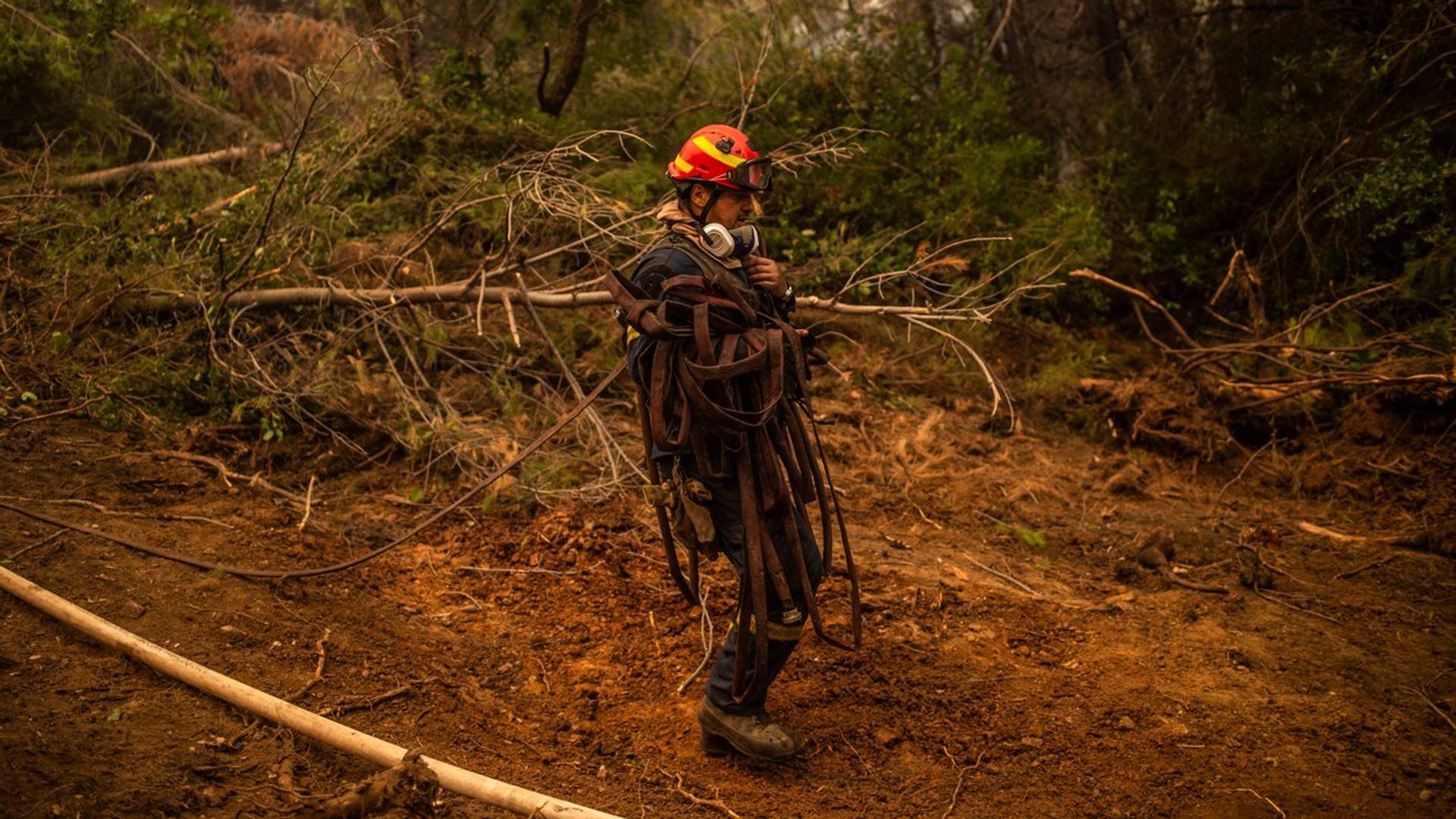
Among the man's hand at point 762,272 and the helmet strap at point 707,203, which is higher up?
the helmet strap at point 707,203

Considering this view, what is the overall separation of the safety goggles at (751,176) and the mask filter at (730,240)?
0.15 meters

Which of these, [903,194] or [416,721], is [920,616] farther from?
[903,194]

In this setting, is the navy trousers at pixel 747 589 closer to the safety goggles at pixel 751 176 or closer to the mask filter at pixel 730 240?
the mask filter at pixel 730 240

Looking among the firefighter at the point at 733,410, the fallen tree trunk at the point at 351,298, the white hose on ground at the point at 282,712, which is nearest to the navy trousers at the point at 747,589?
the firefighter at the point at 733,410

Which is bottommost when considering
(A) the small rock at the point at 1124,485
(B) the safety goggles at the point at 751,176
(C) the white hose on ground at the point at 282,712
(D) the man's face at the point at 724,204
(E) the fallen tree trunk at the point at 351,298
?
(A) the small rock at the point at 1124,485

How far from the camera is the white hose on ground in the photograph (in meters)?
3.24

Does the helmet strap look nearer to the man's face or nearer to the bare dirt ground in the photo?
the man's face

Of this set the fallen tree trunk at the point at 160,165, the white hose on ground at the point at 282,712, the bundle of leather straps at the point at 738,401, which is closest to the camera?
the white hose on ground at the point at 282,712

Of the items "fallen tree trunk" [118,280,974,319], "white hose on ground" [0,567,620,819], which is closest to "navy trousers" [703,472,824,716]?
"white hose on ground" [0,567,620,819]

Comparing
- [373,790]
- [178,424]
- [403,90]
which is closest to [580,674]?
[373,790]

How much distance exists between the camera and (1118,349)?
8.70 m

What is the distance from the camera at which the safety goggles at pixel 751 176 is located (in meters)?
3.81

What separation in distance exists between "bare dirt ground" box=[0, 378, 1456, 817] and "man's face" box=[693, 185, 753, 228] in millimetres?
2056

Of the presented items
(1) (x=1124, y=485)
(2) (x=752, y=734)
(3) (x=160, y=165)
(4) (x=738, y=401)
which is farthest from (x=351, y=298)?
(1) (x=1124, y=485)
